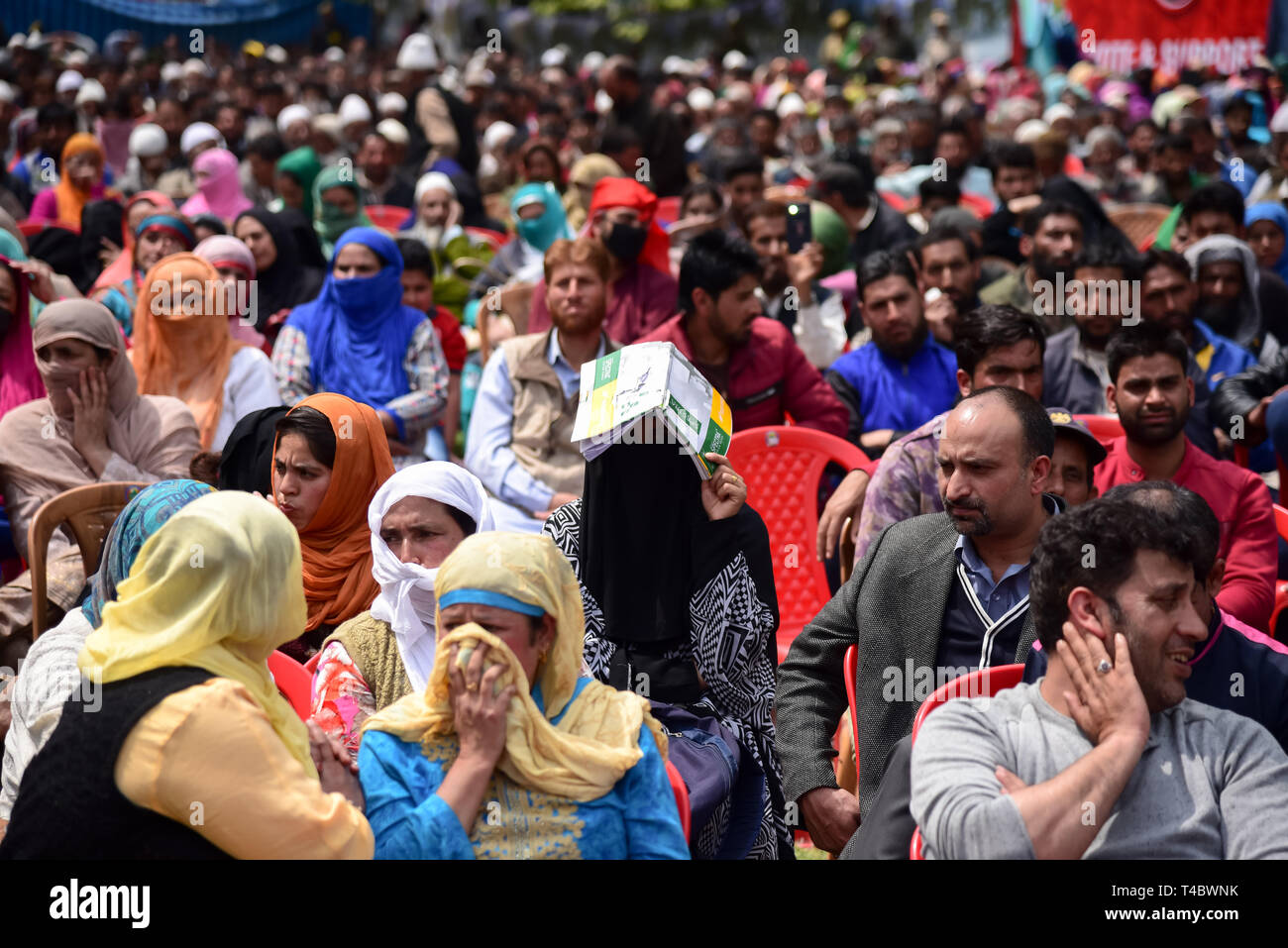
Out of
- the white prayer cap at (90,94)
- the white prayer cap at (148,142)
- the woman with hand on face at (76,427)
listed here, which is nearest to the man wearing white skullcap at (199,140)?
the white prayer cap at (148,142)

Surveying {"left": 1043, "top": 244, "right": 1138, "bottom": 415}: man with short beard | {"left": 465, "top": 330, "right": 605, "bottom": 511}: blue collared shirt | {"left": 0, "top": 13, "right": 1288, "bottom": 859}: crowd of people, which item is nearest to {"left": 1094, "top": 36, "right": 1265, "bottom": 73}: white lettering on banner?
{"left": 0, "top": 13, "right": 1288, "bottom": 859}: crowd of people

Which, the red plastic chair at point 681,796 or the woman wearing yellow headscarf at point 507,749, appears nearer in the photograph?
the woman wearing yellow headscarf at point 507,749

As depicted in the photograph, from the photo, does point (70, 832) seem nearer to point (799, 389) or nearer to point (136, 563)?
point (136, 563)

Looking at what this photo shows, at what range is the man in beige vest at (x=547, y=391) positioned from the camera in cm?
502

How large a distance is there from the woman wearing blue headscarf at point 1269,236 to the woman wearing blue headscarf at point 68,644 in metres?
6.24

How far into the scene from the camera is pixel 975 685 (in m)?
2.61

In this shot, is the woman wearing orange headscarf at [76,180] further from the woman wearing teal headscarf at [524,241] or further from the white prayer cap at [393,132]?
the woman wearing teal headscarf at [524,241]

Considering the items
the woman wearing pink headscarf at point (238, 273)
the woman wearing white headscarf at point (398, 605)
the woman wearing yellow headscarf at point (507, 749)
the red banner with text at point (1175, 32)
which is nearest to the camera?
the woman wearing yellow headscarf at point (507, 749)

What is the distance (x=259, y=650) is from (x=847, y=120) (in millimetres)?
10010

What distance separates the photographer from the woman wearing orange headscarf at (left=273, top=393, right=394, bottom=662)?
365 cm

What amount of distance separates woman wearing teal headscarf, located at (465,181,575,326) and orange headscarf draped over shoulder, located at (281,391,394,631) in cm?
415

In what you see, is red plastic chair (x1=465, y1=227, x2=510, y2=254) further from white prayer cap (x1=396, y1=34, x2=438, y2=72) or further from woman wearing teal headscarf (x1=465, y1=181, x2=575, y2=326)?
white prayer cap (x1=396, y1=34, x2=438, y2=72)

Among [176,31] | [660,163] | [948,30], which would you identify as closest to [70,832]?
[660,163]

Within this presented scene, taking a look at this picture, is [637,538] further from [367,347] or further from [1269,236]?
[1269,236]
